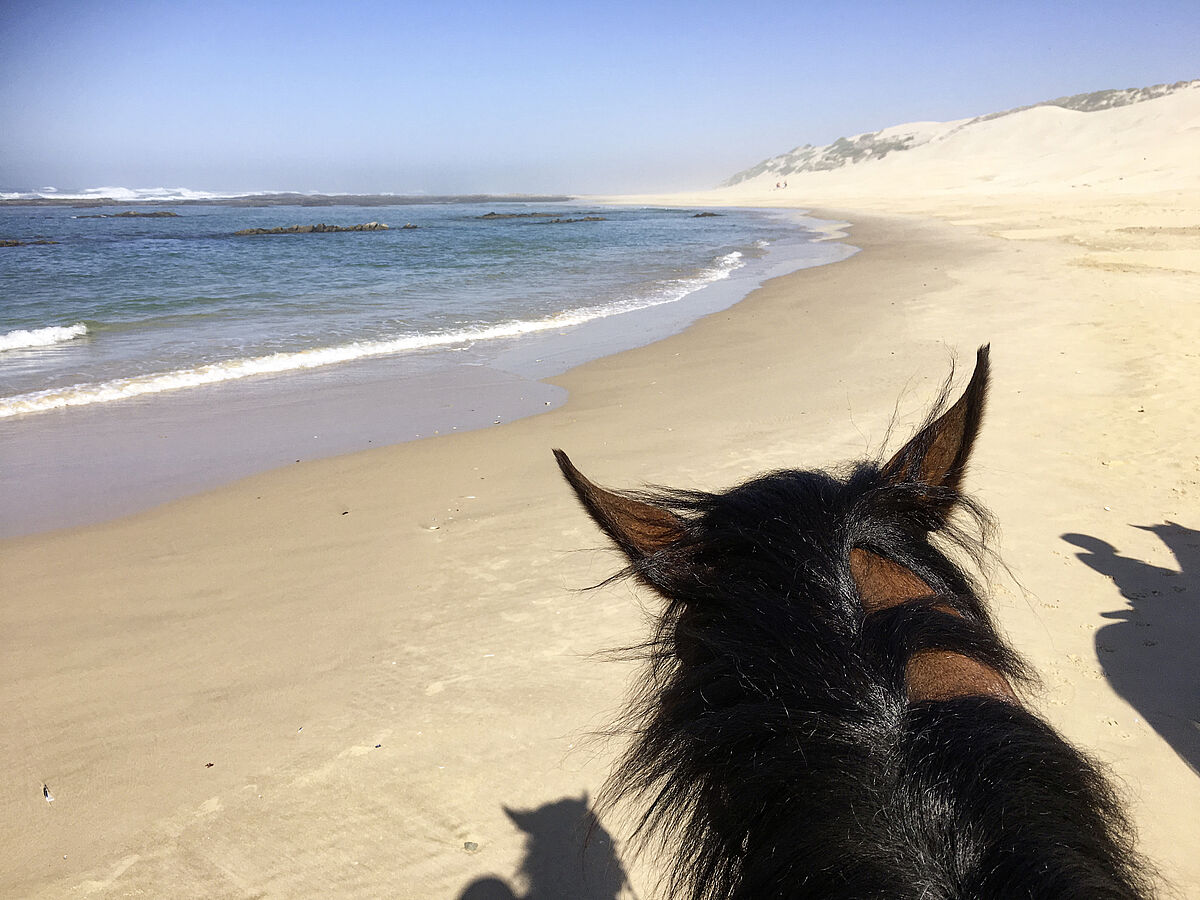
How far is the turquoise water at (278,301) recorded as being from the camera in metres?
9.97

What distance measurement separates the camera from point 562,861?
8.44ft

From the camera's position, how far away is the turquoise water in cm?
997

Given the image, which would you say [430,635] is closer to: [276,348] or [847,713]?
[847,713]

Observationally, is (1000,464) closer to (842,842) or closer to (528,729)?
(528,729)

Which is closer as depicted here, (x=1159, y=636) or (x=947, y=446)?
(x=947, y=446)

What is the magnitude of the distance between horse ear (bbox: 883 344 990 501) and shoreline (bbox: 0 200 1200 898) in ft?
5.90

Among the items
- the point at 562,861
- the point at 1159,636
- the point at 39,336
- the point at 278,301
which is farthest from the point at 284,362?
the point at 1159,636

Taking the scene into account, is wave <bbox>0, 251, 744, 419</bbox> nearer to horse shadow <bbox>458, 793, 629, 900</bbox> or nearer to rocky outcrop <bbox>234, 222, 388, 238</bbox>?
horse shadow <bbox>458, 793, 629, 900</bbox>

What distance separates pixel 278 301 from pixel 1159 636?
53.6 feet

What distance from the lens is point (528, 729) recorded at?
3.12 meters

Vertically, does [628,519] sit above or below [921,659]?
above

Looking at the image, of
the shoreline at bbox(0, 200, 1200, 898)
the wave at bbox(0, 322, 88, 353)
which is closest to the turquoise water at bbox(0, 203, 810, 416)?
the wave at bbox(0, 322, 88, 353)

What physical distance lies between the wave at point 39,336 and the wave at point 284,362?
12.4 feet

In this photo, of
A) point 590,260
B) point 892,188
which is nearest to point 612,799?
point 590,260
